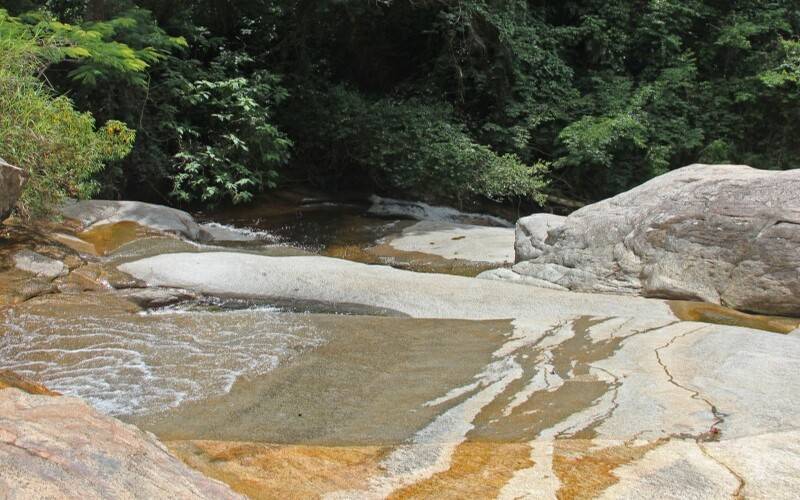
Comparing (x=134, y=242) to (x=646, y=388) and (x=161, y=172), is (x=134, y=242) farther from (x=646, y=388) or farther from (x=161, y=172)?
(x=646, y=388)

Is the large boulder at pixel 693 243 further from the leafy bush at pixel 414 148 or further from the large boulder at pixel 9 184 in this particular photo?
the large boulder at pixel 9 184

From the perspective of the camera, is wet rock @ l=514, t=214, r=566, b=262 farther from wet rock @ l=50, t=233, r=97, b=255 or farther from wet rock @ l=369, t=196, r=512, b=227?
wet rock @ l=369, t=196, r=512, b=227

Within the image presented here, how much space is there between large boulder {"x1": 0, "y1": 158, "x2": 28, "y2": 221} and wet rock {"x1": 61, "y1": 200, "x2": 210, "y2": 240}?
2566mm

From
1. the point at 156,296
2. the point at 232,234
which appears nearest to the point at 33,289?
the point at 156,296

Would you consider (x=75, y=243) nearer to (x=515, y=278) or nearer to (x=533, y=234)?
(x=515, y=278)

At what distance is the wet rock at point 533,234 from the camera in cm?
802

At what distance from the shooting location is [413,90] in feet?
50.0

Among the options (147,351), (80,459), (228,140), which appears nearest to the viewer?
(80,459)

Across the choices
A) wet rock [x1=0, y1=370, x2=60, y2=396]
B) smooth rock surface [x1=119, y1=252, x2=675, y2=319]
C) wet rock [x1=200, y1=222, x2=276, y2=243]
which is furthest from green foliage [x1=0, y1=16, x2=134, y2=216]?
wet rock [x1=0, y1=370, x2=60, y2=396]

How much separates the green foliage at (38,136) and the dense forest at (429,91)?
218 centimetres

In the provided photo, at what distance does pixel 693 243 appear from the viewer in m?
6.73

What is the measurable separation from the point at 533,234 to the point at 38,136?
18.1 feet

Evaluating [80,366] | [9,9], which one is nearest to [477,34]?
[9,9]

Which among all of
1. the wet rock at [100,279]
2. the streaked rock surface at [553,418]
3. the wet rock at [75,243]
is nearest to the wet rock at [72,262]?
the wet rock at [100,279]
